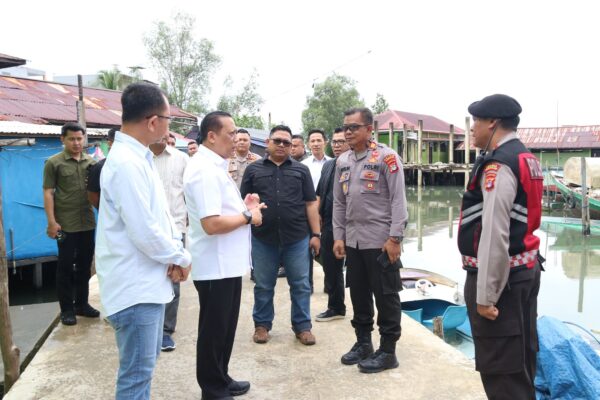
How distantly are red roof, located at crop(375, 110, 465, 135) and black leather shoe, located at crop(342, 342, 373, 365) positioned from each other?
107ft

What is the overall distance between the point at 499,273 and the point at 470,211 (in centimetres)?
38

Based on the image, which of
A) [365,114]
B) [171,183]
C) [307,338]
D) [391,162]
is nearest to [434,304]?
[307,338]

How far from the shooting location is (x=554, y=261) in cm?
1420

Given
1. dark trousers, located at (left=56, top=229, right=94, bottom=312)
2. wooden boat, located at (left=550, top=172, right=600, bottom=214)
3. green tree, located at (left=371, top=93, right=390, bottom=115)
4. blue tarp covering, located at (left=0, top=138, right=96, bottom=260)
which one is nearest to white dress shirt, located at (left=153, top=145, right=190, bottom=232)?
dark trousers, located at (left=56, top=229, right=94, bottom=312)

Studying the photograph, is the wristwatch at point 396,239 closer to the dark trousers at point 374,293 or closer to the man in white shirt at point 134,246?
the dark trousers at point 374,293

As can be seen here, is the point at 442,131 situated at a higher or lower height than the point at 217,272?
higher

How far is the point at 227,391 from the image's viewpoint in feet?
9.41

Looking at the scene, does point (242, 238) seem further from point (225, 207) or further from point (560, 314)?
point (560, 314)

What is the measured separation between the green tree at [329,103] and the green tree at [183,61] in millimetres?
9032

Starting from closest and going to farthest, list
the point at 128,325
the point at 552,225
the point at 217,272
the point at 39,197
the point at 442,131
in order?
the point at 128,325, the point at 217,272, the point at 39,197, the point at 552,225, the point at 442,131

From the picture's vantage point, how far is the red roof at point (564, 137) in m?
35.3

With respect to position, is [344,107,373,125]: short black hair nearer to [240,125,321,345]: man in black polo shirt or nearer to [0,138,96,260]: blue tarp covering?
[240,125,321,345]: man in black polo shirt

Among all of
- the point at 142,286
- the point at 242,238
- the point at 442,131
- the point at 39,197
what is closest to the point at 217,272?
the point at 242,238

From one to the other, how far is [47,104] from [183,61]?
66.4 ft
